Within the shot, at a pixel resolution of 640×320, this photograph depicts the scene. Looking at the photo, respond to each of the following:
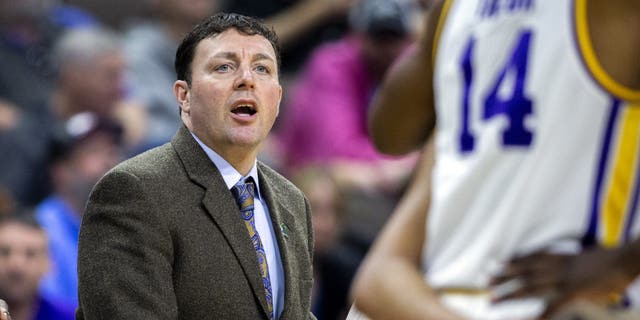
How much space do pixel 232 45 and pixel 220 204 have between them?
11.7 inches

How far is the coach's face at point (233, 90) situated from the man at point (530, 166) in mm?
325

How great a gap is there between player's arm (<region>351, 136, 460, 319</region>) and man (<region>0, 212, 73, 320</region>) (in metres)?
2.47

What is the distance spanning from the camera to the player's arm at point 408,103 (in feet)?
8.01

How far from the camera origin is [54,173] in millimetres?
5410

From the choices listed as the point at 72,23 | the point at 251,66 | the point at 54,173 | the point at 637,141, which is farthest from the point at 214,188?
the point at 72,23

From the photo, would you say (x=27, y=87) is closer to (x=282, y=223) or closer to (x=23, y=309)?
(x=23, y=309)

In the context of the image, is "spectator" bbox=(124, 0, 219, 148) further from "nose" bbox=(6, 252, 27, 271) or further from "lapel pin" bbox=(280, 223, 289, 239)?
"lapel pin" bbox=(280, 223, 289, 239)

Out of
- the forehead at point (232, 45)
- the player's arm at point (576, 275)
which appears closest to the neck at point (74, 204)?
the forehead at point (232, 45)

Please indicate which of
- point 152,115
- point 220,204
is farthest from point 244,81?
point 152,115

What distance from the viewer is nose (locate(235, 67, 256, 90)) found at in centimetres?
233

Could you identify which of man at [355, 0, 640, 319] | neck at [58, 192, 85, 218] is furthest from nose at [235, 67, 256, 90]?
neck at [58, 192, 85, 218]

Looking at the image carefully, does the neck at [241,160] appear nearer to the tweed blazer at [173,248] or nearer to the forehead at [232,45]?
the tweed blazer at [173,248]

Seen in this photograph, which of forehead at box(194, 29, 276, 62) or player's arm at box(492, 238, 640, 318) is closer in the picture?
player's arm at box(492, 238, 640, 318)

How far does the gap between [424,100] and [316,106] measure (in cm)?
386
